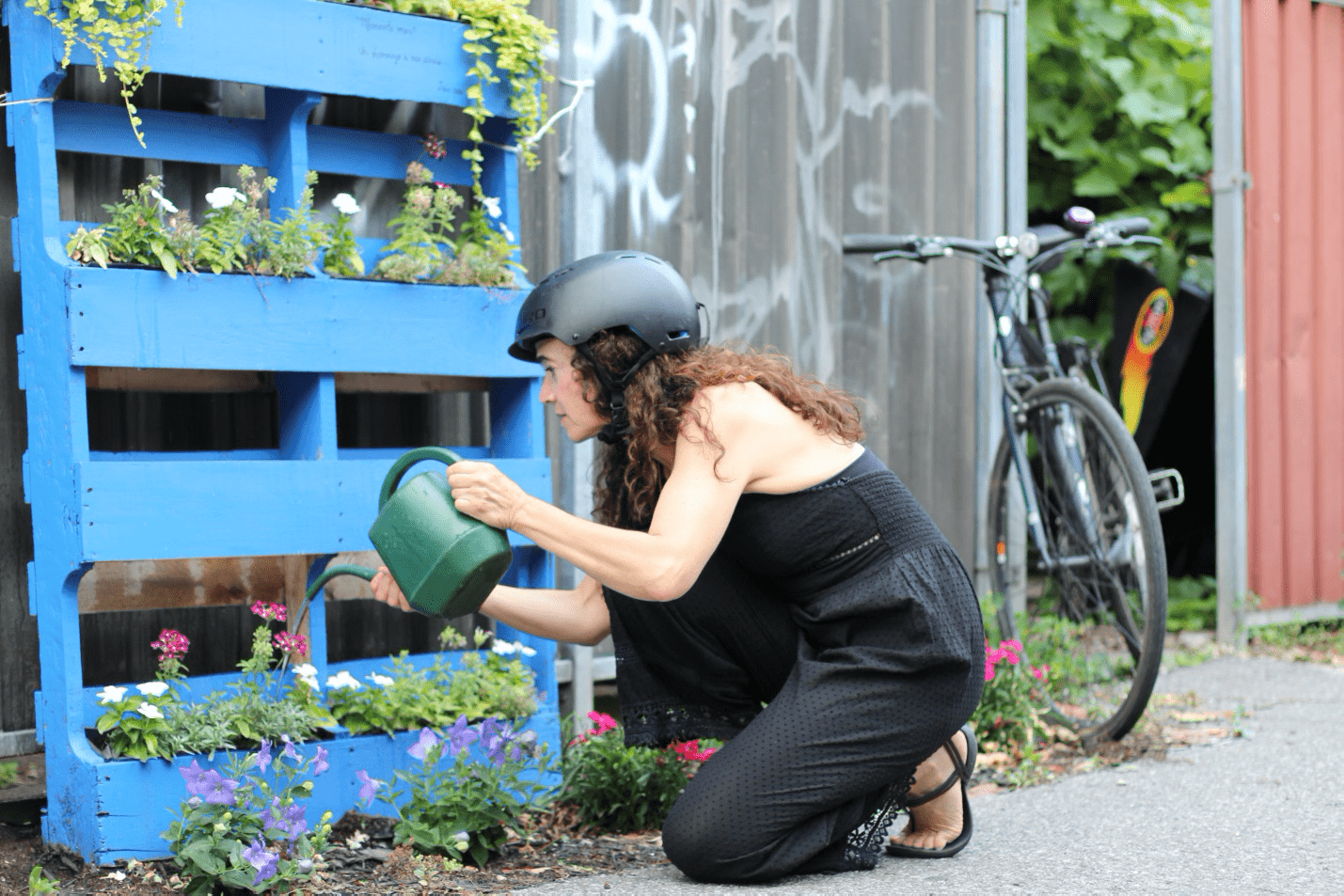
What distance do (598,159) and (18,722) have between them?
2049 millimetres

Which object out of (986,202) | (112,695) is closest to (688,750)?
(112,695)

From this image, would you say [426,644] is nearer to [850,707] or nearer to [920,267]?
[850,707]

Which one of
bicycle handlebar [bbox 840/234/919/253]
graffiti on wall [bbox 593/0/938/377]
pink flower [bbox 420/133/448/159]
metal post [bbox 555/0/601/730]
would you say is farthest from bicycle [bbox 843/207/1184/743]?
pink flower [bbox 420/133/448/159]

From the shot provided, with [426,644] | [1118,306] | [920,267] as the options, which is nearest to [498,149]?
[426,644]

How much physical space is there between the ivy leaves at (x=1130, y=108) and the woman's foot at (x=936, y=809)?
366 cm

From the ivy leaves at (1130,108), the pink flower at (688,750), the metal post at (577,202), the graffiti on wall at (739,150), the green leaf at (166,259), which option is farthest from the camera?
the ivy leaves at (1130,108)

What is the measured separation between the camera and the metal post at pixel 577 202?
375cm

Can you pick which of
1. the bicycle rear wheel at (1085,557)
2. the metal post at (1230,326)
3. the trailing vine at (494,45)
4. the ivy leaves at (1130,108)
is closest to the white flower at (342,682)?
the trailing vine at (494,45)

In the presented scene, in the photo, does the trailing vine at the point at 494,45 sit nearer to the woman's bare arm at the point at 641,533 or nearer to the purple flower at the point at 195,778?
the woman's bare arm at the point at 641,533

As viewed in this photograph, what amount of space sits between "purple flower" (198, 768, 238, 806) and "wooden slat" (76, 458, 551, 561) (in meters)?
0.49

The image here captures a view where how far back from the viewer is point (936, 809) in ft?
9.45

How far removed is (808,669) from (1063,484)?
1.59 meters

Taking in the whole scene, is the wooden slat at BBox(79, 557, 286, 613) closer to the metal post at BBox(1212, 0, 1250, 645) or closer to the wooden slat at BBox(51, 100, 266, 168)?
the wooden slat at BBox(51, 100, 266, 168)

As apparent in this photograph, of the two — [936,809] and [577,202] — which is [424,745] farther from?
[577,202]
